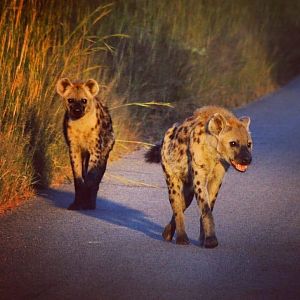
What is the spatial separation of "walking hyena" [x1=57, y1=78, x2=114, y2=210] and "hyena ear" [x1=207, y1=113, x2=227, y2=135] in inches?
66.6

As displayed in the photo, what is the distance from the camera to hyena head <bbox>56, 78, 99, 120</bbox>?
8578 mm

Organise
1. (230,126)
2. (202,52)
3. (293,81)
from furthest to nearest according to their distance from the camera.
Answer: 1. (293,81)
2. (202,52)
3. (230,126)

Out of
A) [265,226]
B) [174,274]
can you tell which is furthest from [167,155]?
[174,274]

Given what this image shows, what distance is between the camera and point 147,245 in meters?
6.84

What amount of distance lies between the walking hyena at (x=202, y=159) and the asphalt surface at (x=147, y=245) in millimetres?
224

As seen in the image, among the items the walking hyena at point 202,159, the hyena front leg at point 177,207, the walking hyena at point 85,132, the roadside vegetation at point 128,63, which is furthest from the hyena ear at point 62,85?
the hyena front leg at point 177,207

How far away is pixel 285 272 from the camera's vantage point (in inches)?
239

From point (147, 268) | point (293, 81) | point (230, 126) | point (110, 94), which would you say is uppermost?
point (230, 126)

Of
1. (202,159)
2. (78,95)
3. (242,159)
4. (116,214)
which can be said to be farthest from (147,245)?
(78,95)

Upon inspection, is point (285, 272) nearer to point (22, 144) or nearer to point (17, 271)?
point (17, 271)

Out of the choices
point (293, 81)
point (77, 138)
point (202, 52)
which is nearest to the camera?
point (77, 138)

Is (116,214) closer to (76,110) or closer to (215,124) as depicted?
(76,110)

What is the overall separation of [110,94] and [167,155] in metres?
4.27

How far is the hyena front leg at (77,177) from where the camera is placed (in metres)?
8.12
